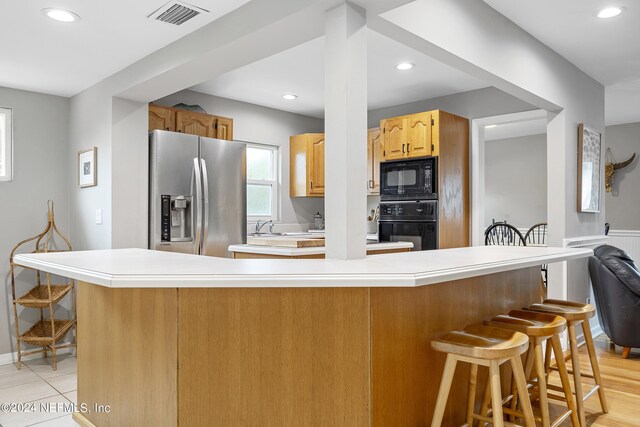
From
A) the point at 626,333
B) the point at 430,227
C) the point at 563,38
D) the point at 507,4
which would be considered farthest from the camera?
the point at 430,227

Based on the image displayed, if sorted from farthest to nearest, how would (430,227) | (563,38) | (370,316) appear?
(430,227)
(563,38)
(370,316)

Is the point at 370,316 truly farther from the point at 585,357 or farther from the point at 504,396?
the point at 585,357

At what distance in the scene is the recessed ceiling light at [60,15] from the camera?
2.45m

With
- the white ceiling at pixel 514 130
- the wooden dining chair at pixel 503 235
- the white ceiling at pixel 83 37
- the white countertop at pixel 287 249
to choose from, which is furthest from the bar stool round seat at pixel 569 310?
the white ceiling at pixel 514 130

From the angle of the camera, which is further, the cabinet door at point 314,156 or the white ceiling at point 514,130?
the white ceiling at point 514,130

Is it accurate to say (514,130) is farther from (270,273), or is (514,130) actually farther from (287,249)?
(270,273)

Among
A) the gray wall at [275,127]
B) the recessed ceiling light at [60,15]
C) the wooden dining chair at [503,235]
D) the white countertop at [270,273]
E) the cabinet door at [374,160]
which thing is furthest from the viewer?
the wooden dining chair at [503,235]

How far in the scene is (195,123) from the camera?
4.12 metres

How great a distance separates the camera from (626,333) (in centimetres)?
364

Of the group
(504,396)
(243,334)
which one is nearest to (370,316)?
(243,334)

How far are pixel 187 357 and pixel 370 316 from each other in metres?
0.67

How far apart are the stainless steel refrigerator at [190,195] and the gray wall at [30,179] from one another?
1.04 metres

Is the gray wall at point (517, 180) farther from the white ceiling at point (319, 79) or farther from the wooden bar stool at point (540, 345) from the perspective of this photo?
the wooden bar stool at point (540, 345)

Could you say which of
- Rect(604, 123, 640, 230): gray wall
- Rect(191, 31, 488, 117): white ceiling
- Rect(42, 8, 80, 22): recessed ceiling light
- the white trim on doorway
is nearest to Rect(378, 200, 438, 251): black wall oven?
the white trim on doorway
